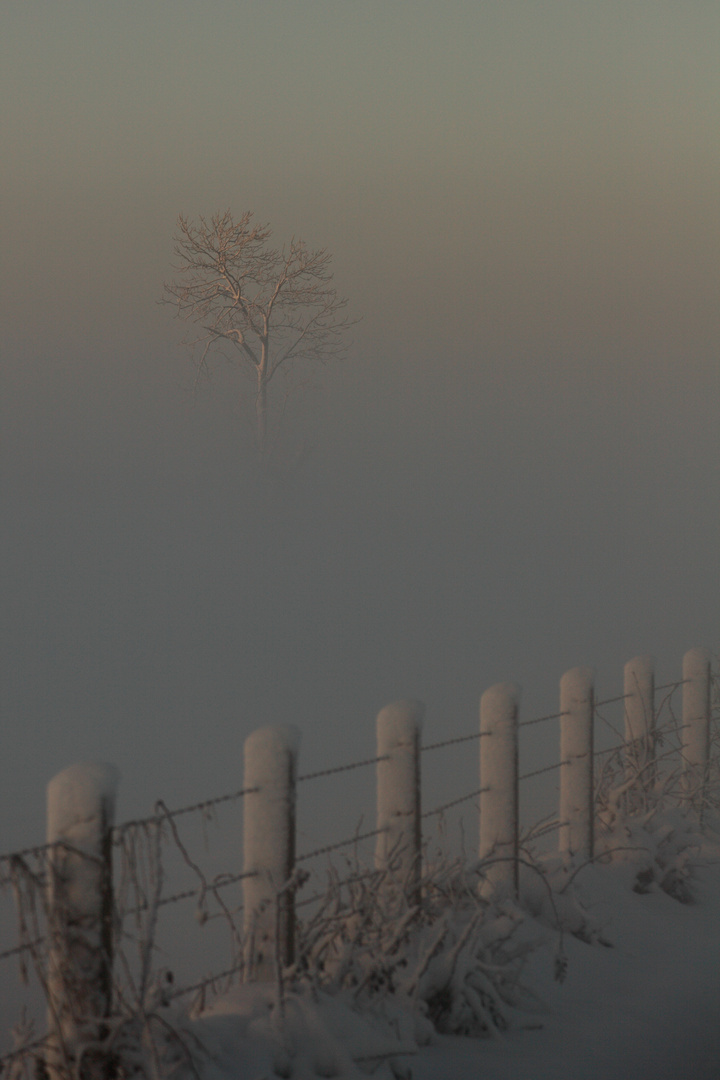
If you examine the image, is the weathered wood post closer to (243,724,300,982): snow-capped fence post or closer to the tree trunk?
(243,724,300,982): snow-capped fence post

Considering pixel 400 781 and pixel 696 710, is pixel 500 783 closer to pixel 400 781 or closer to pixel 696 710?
pixel 400 781

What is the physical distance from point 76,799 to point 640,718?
5.00 m

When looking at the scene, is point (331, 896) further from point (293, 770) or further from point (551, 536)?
point (551, 536)

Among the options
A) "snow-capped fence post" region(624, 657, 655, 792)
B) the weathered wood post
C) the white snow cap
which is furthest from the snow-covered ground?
the weathered wood post

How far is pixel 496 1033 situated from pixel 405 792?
0.94 m

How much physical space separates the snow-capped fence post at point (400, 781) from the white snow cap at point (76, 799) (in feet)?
5.55

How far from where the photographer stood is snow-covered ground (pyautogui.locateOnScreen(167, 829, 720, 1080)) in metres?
3.75

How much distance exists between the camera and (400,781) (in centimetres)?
492

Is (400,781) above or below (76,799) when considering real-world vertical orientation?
above

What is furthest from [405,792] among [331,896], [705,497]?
[705,497]

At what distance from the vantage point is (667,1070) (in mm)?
4410

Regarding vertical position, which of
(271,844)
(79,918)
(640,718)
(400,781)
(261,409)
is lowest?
(79,918)

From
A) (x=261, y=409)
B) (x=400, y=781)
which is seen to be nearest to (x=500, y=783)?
(x=400, y=781)

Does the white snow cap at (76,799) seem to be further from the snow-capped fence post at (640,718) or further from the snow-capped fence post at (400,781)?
the snow-capped fence post at (640,718)
